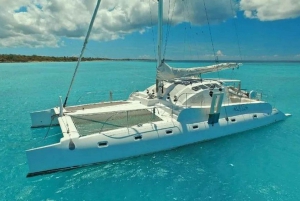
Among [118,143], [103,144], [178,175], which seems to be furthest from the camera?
[118,143]

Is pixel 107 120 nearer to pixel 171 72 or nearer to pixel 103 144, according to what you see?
pixel 103 144

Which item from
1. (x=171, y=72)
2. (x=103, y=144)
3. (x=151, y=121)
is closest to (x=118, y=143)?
(x=103, y=144)

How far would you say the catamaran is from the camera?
32.3 ft

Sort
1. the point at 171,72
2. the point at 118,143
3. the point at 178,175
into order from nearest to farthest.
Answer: the point at 178,175 → the point at 118,143 → the point at 171,72

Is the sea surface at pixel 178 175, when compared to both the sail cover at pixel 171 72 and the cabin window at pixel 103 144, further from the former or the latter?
the sail cover at pixel 171 72

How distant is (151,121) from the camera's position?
12438mm

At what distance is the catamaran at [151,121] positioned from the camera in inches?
388

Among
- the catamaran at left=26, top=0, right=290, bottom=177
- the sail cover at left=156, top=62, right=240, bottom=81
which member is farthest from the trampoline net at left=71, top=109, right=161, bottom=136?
the sail cover at left=156, top=62, right=240, bottom=81

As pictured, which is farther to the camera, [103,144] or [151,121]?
[151,121]

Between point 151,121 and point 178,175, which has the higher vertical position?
point 151,121

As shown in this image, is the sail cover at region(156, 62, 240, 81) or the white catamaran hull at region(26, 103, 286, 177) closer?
the white catamaran hull at region(26, 103, 286, 177)

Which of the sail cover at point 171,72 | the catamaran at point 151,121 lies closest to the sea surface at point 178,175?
the catamaran at point 151,121

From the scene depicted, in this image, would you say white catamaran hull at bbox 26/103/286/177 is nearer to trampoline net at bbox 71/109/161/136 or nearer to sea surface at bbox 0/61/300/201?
sea surface at bbox 0/61/300/201

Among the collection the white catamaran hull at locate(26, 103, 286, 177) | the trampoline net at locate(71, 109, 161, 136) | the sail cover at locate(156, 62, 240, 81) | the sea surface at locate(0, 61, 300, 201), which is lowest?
the sea surface at locate(0, 61, 300, 201)
